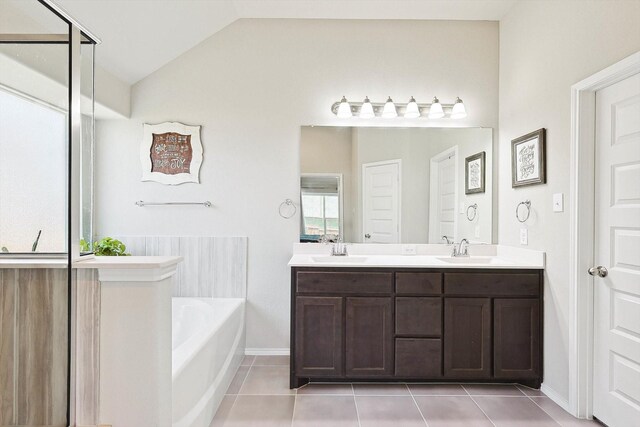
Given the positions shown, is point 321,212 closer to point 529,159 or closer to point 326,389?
point 326,389

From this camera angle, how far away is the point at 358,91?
3271 mm

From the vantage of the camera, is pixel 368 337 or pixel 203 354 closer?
pixel 203 354

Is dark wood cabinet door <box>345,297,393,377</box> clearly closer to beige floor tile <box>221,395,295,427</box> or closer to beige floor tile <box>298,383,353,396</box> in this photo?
beige floor tile <box>298,383,353,396</box>

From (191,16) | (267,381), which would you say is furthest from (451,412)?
(191,16)

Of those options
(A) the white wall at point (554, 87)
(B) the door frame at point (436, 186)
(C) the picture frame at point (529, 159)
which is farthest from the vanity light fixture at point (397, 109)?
(C) the picture frame at point (529, 159)

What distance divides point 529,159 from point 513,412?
5.26 feet

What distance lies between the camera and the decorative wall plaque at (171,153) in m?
3.26

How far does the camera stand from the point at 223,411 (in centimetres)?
236

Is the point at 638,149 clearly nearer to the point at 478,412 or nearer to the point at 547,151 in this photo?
the point at 547,151

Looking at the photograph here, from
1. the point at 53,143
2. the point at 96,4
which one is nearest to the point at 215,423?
the point at 53,143

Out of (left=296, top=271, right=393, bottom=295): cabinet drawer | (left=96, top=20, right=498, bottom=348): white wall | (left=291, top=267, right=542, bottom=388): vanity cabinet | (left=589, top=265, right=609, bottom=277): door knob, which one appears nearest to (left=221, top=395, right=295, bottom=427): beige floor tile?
(left=291, top=267, right=542, bottom=388): vanity cabinet

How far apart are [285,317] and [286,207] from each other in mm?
900

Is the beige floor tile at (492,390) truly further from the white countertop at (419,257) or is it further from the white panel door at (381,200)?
the white panel door at (381,200)

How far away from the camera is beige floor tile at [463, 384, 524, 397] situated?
260 cm
